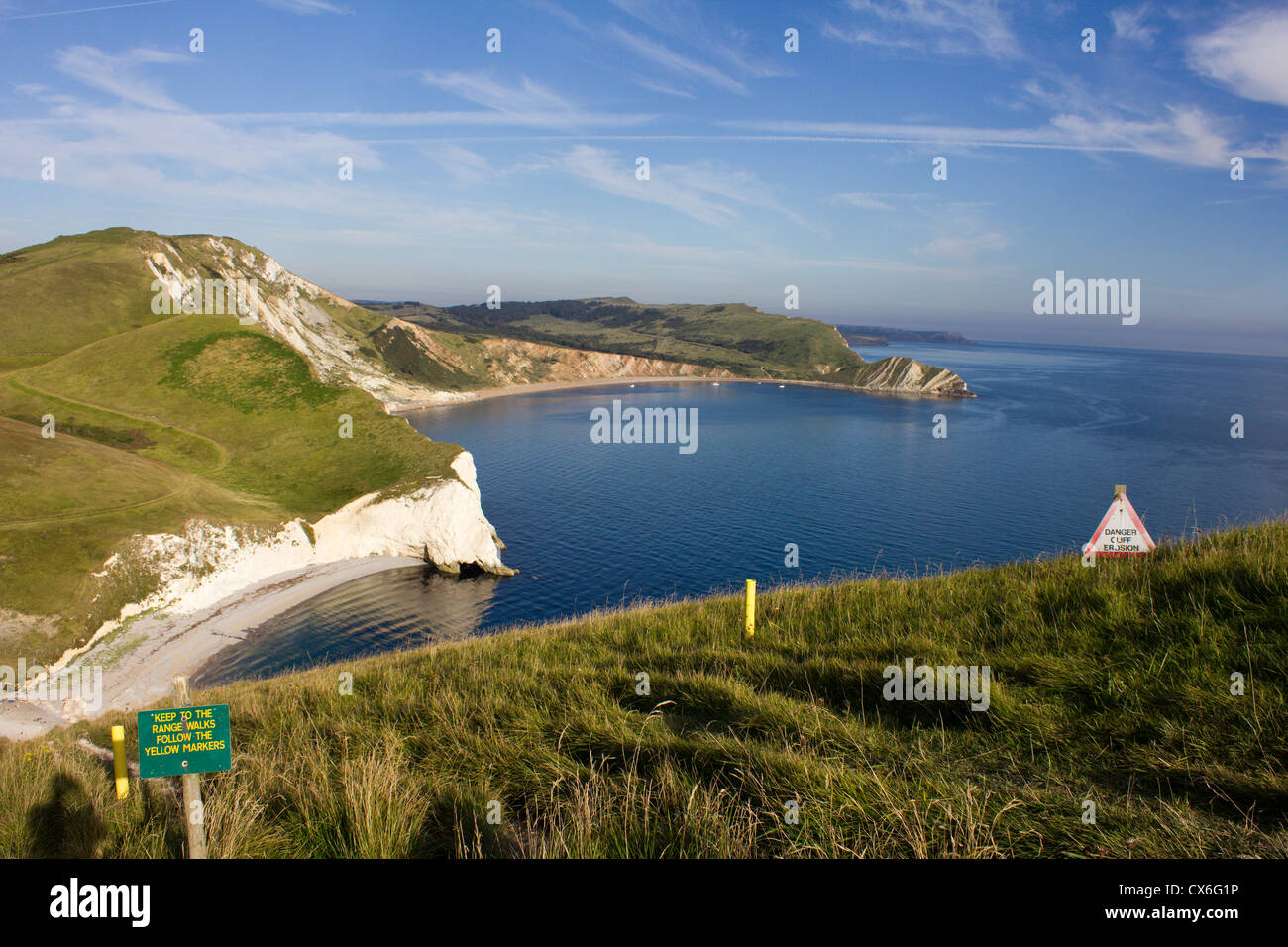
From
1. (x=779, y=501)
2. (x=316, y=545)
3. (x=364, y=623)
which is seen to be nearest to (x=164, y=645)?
(x=364, y=623)

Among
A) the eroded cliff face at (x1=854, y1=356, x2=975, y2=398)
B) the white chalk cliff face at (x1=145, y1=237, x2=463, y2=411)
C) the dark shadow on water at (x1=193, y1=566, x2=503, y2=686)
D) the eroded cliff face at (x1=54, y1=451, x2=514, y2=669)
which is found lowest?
the dark shadow on water at (x1=193, y1=566, x2=503, y2=686)

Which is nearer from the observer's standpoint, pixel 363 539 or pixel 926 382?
pixel 363 539

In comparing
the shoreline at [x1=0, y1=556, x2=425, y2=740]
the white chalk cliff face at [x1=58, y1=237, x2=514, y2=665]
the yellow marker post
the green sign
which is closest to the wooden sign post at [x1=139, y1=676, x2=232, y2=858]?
the green sign

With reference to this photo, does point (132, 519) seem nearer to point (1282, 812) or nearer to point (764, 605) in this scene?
point (764, 605)

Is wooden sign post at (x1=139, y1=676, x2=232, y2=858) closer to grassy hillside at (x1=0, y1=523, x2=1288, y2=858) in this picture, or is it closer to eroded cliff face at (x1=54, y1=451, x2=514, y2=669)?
grassy hillside at (x1=0, y1=523, x2=1288, y2=858)

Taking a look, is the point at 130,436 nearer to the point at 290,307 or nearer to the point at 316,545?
the point at 316,545
